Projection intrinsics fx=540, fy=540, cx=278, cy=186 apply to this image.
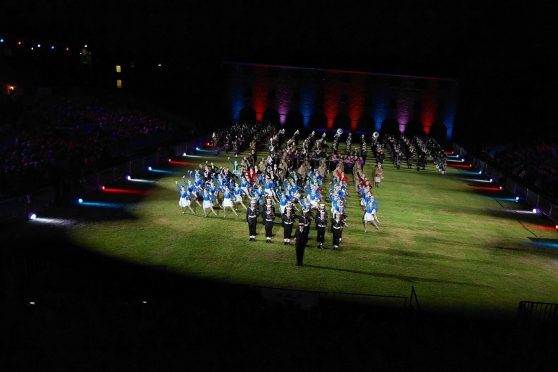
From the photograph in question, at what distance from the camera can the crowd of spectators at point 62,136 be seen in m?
21.6

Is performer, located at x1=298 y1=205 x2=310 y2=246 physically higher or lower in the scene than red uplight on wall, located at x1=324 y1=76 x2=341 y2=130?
lower

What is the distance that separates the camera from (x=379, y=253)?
1756 centimetres

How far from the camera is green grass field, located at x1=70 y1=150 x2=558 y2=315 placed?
1462cm

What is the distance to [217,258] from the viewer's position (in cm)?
1606

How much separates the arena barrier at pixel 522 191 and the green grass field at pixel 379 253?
793 millimetres

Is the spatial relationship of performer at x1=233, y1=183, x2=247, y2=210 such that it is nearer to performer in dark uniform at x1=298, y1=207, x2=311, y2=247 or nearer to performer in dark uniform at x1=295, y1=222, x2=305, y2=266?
performer in dark uniform at x1=298, y1=207, x2=311, y2=247

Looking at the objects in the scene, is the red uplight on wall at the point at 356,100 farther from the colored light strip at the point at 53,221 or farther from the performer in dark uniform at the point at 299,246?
the performer in dark uniform at the point at 299,246

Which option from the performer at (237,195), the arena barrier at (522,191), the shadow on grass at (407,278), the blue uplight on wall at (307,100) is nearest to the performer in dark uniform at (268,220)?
the shadow on grass at (407,278)

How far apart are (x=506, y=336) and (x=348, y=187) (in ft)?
58.9

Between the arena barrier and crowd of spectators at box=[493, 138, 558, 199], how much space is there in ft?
1.53

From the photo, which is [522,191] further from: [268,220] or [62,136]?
[62,136]

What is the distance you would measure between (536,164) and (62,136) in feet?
96.0

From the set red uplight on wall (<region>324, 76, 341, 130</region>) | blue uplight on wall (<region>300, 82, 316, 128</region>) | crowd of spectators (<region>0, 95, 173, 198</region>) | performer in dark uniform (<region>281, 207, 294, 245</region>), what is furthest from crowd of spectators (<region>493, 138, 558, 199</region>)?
crowd of spectators (<region>0, 95, 173, 198</region>)

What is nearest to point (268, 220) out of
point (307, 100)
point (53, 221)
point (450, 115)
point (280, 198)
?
point (280, 198)
